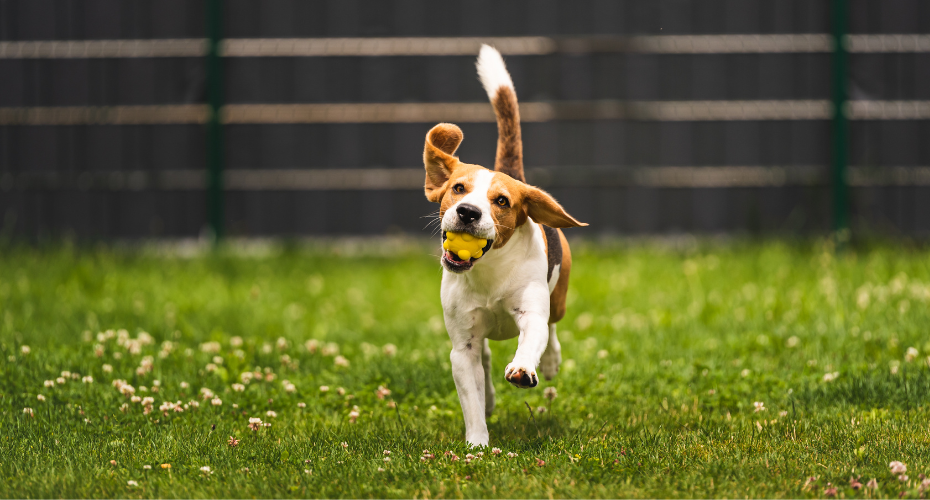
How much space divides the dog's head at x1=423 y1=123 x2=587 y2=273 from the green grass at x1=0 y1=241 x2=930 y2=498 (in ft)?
2.53

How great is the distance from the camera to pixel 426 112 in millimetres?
8734

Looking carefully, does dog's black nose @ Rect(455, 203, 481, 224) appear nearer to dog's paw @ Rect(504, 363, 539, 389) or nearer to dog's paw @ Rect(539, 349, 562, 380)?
dog's paw @ Rect(504, 363, 539, 389)

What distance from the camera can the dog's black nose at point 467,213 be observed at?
9.16 feet

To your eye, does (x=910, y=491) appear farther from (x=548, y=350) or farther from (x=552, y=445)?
(x=548, y=350)

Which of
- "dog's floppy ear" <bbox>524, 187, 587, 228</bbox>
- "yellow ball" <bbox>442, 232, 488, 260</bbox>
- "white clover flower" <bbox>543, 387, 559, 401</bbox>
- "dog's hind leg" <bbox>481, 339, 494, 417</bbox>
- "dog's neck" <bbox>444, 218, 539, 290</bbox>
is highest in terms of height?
"dog's floppy ear" <bbox>524, 187, 587, 228</bbox>

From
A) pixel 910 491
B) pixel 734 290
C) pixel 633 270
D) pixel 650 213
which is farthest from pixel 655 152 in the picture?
pixel 910 491

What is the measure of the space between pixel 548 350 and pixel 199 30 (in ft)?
21.0

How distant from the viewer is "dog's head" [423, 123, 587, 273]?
2803 millimetres

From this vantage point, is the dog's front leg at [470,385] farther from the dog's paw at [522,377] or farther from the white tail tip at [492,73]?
the white tail tip at [492,73]

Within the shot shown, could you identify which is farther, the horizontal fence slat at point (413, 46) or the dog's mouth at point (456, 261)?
the horizontal fence slat at point (413, 46)

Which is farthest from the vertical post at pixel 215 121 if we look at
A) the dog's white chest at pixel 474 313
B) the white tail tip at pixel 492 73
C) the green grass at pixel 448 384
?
the dog's white chest at pixel 474 313

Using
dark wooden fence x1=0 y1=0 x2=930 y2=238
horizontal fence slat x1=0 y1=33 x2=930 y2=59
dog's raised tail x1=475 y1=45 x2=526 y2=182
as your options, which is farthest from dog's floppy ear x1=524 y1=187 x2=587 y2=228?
horizontal fence slat x1=0 y1=33 x2=930 y2=59

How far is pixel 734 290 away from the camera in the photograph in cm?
663

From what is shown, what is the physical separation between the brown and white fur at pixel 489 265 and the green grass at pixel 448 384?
1.15ft
